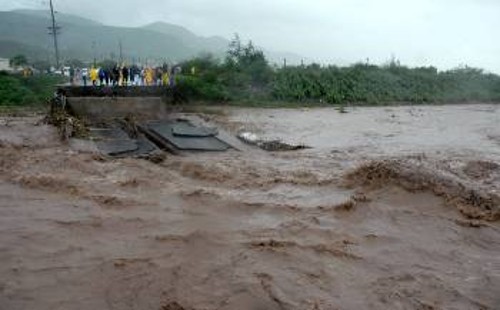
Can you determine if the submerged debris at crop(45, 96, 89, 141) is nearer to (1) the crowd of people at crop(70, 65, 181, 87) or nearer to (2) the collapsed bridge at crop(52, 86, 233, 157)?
(2) the collapsed bridge at crop(52, 86, 233, 157)

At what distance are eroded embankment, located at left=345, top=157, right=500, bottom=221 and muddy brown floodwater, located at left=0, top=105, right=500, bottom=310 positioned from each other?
0.03 metres

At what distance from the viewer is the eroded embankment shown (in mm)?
8555

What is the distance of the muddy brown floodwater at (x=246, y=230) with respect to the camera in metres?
5.69

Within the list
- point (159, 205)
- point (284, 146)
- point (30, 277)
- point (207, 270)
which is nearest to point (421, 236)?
point (207, 270)

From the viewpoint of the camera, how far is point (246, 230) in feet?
24.9

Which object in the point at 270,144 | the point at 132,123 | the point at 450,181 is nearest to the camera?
the point at 450,181

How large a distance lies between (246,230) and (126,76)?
15.2 meters

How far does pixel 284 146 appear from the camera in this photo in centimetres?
1413

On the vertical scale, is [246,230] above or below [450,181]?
below

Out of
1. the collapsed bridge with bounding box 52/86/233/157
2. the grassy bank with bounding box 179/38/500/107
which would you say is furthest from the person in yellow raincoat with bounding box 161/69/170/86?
the collapsed bridge with bounding box 52/86/233/157

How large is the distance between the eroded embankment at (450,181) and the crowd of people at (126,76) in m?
12.4

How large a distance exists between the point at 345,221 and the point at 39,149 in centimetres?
688

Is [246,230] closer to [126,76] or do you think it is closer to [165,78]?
[126,76]

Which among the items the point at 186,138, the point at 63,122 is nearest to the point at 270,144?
the point at 186,138
